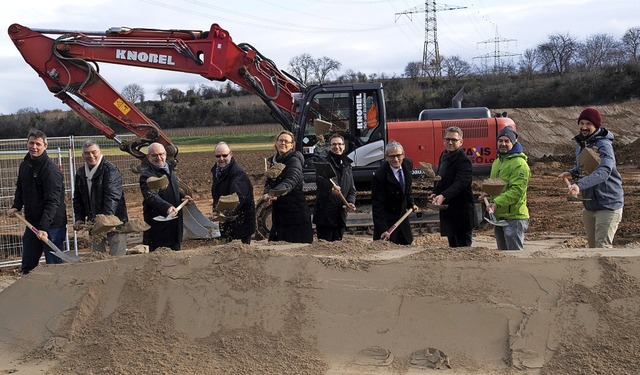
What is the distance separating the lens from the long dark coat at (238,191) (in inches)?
274

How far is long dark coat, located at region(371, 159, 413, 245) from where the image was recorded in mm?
6703

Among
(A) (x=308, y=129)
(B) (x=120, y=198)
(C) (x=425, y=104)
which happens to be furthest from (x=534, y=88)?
(B) (x=120, y=198)

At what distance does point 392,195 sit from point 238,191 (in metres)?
1.45

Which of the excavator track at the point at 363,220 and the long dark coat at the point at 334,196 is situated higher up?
the long dark coat at the point at 334,196

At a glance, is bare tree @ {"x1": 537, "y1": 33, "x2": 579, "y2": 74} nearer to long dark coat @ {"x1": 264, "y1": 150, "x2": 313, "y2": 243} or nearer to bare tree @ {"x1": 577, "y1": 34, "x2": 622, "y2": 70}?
bare tree @ {"x1": 577, "y1": 34, "x2": 622, "y2": 70}

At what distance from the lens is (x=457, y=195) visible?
6660 mm

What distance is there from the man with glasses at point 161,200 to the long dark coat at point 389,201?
71.1 inches

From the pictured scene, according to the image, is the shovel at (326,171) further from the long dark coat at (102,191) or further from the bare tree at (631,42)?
the bare tree at (631,42)

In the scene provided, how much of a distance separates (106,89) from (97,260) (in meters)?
6.18

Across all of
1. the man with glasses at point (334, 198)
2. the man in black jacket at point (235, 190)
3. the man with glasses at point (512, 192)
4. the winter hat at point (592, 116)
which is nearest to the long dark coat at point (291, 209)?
the man with glasses at point (334, 198)

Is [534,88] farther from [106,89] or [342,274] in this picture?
[342,274]

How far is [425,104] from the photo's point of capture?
1563 inches

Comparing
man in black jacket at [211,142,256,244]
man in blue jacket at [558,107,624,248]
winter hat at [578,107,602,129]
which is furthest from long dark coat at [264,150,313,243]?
winter hat at [578,107,602,129]

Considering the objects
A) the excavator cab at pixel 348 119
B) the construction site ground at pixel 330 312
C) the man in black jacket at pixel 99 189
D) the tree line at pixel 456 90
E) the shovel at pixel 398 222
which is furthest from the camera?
the tree line at pixel 456 90
